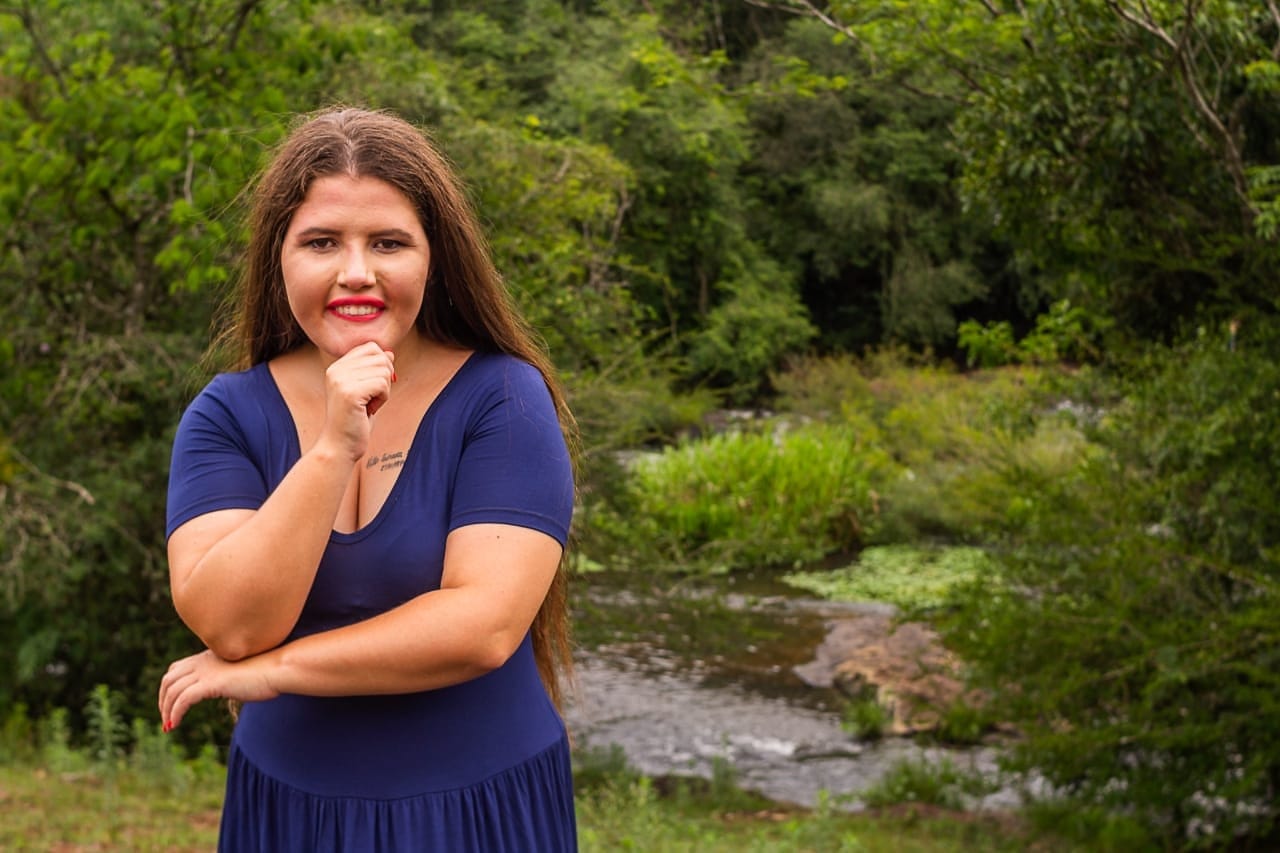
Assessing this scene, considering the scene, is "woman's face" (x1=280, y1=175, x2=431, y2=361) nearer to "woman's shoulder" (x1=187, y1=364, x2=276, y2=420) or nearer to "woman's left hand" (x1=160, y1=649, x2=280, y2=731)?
"woman's shoulder" (x1=187, y1=364, x2=276, y2=420)

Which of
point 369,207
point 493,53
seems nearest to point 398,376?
point 369,207

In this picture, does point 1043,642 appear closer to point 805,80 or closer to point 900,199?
point 805,80

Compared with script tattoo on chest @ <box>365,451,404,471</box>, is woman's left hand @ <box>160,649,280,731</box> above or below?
below

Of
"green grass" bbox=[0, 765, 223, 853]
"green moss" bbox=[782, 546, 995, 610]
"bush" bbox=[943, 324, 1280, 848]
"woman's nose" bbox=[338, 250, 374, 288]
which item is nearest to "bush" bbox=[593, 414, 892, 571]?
"green moss" bbox=[782, 546, 995, 610]

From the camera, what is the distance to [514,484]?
1727 mm

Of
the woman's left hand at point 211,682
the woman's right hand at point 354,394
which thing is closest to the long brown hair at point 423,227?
the woman's right hand at point 354,394

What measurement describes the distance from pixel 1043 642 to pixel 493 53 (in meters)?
18.2

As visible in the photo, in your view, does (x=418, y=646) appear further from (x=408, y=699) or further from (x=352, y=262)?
(x=352, y=262)

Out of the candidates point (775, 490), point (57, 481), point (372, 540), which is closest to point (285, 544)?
point (372, 540)

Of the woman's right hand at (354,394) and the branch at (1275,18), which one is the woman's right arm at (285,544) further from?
the branch at (1275,18)

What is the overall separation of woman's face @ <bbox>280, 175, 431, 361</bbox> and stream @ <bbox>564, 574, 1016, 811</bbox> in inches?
199

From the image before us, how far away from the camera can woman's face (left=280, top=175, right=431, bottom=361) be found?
1.73 m

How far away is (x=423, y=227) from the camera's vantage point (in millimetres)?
1793

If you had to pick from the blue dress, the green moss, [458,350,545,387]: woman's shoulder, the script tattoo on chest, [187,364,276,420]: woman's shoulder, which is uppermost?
[458,350,545,387]: woman's shoulder
